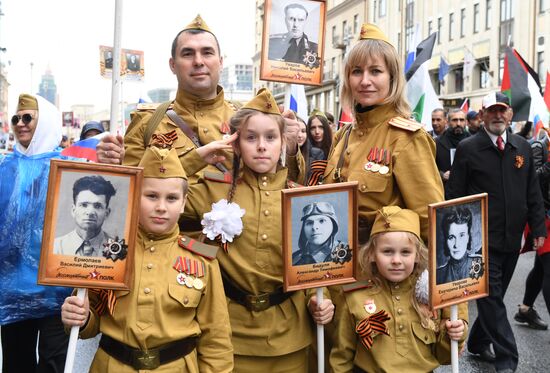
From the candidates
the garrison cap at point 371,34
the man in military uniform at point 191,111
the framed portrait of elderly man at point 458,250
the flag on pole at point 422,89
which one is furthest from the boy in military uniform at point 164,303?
the flag on pole at point 422,89

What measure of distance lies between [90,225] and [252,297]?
905mm

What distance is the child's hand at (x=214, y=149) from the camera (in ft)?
11.4

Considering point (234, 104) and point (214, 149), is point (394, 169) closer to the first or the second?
point (214, 149)

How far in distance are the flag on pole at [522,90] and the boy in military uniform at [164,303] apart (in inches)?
306

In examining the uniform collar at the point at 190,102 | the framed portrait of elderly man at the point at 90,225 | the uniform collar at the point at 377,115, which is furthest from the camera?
the uniform collar at the point at 190,102

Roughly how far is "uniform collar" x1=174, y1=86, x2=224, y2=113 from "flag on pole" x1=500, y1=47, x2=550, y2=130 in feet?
22.7

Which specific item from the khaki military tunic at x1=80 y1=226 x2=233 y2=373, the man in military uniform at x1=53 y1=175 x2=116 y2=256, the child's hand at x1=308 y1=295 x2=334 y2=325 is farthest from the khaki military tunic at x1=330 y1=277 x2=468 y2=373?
the man in military uniform at x1=53 y1=175 x2=116 y2=256

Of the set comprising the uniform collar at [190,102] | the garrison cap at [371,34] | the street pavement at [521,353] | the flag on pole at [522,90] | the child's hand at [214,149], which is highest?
the flag on pole at [522,90]

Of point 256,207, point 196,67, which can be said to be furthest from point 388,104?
point 196,67

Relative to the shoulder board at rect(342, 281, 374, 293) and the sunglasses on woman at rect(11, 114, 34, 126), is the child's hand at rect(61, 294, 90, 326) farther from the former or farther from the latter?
the sunglasses on woman at rect(11, 114, 34, 126)

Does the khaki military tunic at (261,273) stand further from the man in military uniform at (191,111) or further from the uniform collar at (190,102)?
the uniform collar at (190,102)

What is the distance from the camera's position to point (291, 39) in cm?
442

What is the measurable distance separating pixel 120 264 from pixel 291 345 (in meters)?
0.99

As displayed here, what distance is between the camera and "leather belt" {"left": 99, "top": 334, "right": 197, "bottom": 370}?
3088 mm
